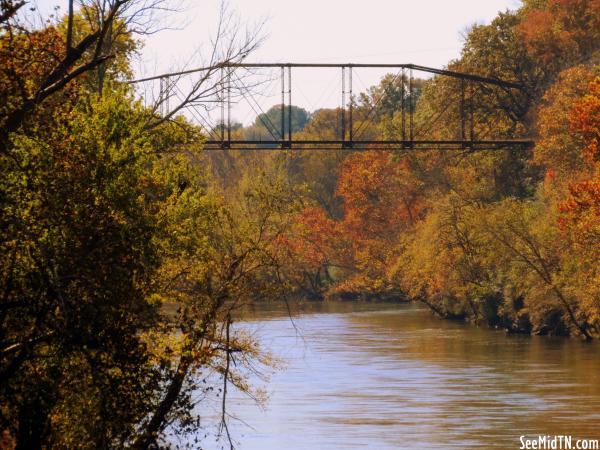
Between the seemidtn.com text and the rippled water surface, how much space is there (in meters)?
0.45

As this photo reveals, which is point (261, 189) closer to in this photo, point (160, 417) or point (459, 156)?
point (160, 417)

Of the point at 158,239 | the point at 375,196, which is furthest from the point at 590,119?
the point at 375,196

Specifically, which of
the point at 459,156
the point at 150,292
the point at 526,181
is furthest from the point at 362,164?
the point at 150,292

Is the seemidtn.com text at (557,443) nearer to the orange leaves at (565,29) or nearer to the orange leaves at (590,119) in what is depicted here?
the orange leaves at (590,119)

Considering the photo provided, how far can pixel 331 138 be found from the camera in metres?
110

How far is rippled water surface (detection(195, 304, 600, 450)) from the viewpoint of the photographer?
114 feet

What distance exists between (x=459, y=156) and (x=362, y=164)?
11580mm

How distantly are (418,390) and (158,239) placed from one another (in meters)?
22.1

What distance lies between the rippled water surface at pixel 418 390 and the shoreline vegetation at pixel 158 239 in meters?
2.35

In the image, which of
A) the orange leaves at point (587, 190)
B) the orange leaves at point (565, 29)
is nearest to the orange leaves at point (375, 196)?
the orange leaves at point (565, 29)

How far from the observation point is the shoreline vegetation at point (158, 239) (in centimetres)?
1920

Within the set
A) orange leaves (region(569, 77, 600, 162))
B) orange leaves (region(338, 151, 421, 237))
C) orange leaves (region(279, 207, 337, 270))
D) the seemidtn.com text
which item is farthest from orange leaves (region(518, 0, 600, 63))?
the seemidtn.com text

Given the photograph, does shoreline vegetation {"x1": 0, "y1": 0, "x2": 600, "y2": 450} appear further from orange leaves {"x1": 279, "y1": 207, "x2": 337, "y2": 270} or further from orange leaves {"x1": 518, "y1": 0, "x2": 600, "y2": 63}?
orange leaves {"x1": 279, "y1": 207, "x2": 337, "y2": 270}

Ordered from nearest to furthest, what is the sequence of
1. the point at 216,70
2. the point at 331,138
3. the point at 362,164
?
the point at 216,70, the point at 362,164, the point at 331,138
